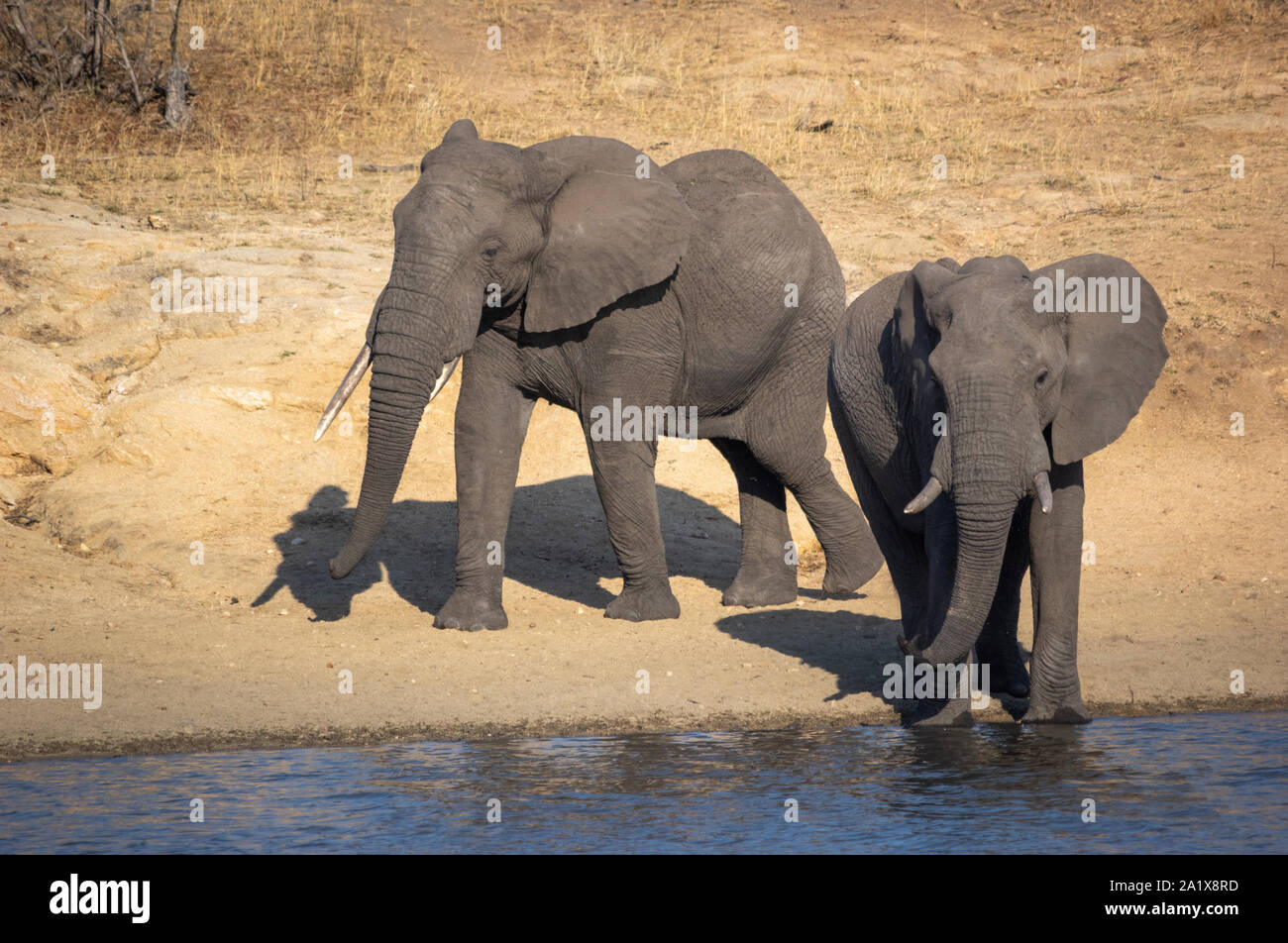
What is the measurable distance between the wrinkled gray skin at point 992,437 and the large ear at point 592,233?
5.91 feet

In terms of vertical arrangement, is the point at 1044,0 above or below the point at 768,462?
above

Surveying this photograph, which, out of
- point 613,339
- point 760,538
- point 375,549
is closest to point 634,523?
point 613,339

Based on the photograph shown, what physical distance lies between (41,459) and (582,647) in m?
5.14

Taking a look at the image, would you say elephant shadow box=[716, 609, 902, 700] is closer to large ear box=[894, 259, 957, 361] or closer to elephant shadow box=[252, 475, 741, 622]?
elephant shadow box=[252, 475, 741, 622]

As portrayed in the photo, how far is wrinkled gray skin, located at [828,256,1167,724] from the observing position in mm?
6621

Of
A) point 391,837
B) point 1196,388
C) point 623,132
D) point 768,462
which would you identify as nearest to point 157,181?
point 623,132

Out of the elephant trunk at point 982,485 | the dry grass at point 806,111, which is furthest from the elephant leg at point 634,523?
the dry grass at point 806,111

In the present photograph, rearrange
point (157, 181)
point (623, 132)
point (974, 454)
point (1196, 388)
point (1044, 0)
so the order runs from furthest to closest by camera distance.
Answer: point (1044, 0), point (623, 132), point (157, 181), point (1196, 388), point (974, 454)

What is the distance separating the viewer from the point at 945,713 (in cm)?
775

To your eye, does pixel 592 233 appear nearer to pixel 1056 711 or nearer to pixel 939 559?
pixel 939 559

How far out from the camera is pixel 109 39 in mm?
21656

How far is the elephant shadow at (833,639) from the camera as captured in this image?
884cm

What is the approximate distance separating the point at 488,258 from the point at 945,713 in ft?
12.6
